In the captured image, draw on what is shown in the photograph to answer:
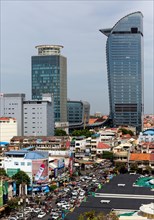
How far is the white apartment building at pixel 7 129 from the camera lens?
57178mm

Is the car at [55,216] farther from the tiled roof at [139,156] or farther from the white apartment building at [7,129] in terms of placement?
the white apartment building at [7,129]

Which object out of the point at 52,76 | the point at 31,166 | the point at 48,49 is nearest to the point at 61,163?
the point at 31,166

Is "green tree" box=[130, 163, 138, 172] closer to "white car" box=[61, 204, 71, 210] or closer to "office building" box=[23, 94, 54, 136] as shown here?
"white car" box=[61, 204, 71, 210]

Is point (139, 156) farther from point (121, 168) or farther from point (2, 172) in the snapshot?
point (2, 172)

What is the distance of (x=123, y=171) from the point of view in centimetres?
4144

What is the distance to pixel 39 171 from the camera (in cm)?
3341

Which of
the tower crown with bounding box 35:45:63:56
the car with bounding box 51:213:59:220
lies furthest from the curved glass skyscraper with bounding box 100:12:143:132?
the car with bounding box 51:213:59:220

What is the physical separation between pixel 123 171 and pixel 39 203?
48.1ft

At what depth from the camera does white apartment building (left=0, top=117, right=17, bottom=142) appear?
188 feet

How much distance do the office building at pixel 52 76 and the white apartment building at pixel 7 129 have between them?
→ 22.8 meters

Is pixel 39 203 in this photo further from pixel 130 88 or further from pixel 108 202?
pixel 130 88

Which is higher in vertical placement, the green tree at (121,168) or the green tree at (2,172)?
the green tree at (2,172)

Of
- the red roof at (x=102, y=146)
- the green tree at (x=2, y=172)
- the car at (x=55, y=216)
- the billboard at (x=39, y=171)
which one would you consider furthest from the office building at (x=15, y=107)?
the car at (x=55, y=216)

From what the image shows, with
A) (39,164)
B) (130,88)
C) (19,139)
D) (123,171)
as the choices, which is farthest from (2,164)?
(130,88)
